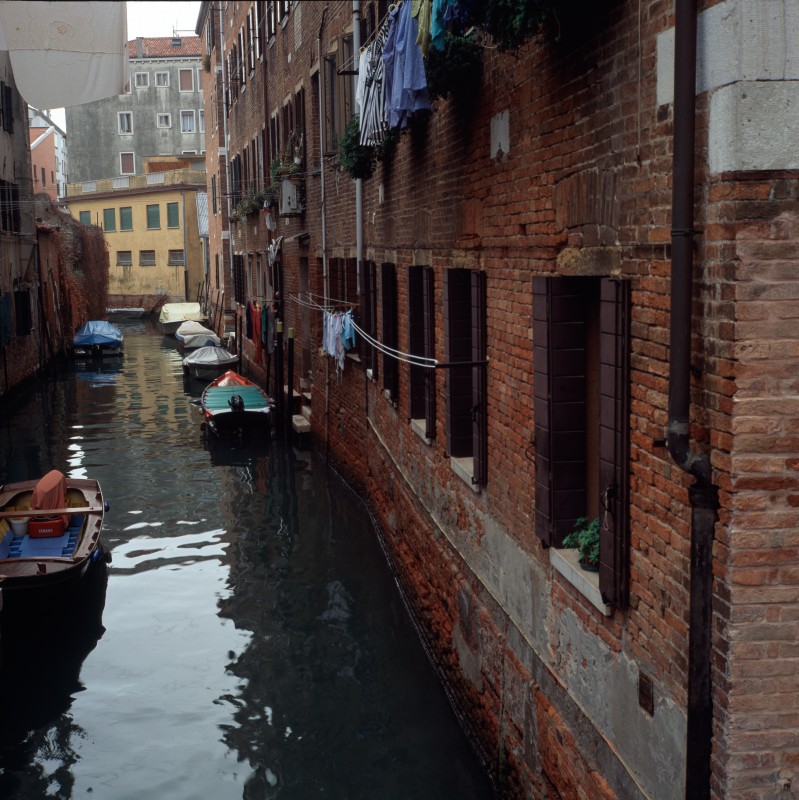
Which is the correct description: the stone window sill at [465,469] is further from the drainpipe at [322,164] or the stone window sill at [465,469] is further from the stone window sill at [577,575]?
the drainpipe at [322,164]

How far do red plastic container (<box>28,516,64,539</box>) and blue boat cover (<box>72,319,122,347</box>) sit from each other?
78.9 ft

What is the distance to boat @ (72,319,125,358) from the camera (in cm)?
3612

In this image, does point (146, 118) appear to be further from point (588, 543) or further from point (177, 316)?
point (588, 543)

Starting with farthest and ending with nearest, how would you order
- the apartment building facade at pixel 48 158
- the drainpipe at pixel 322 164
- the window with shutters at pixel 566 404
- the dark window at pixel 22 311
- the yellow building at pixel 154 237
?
the yellow building at pixel 154 237 → the apartment building facade at pixel 48 158 → the dark window at pixel 22 311 → the drainpipe at pixel 322 164 → the window with shutters at pixel 566 404

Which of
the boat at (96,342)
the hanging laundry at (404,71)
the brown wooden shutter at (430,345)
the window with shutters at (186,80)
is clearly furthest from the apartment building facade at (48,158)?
the hanging laundry at (404,71)

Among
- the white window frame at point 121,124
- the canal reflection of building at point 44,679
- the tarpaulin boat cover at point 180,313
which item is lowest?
the canal reflection of building at point 44,679

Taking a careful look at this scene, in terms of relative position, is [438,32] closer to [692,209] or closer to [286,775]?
[692,209]

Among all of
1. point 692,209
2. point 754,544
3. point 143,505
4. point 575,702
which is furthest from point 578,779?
point 143,505

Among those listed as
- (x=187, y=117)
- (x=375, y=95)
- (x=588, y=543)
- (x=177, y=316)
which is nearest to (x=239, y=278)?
(x=177, y=316)

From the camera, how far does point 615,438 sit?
504 centimetres

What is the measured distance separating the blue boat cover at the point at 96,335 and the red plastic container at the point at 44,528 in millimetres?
24064

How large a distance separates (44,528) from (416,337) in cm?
522

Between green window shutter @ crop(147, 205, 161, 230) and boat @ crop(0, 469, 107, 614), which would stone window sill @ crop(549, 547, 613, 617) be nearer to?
boat @ crop(0, 469, 107, 614)

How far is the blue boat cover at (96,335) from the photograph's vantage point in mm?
36094
